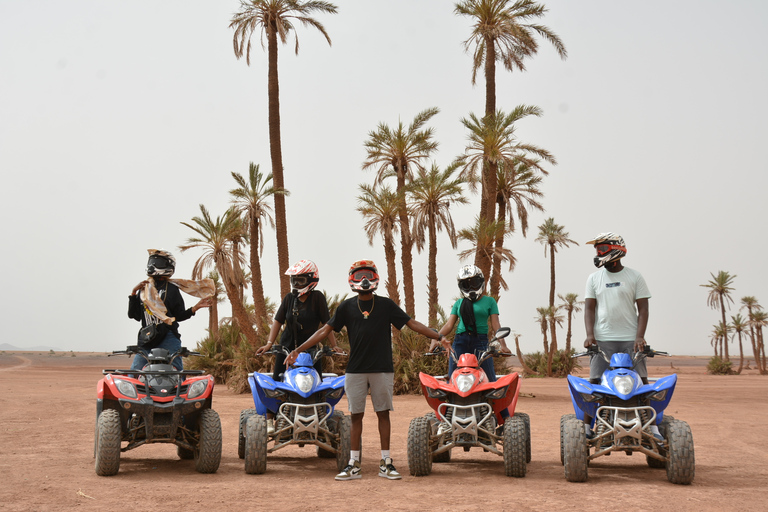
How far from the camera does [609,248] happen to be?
8328mm

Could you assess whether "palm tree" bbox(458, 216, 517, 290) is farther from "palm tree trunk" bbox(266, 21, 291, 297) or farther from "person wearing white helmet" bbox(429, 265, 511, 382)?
"person wearing white helmet" bbox(429, 265, 511, 382)

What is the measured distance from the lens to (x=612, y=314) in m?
8.23

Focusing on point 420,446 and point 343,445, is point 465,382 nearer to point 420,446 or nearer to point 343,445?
point 420,446

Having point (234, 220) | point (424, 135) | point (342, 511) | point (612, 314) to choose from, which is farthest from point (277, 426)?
point (234, 220)

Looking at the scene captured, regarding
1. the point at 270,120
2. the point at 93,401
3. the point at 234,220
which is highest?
the point at 270,120

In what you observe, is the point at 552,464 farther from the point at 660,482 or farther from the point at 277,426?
the point at 277,426

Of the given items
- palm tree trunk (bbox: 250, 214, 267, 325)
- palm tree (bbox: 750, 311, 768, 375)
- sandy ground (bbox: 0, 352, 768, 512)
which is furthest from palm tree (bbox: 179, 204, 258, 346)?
palm tree (bbox: 750, 311, 768, 375)

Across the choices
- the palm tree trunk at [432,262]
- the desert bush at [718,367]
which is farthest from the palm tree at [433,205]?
the desert bush at [718,367]

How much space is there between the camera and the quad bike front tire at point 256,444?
8.14 metres

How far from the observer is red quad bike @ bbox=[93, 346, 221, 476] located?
7.83m

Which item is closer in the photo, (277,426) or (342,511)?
(342,511)

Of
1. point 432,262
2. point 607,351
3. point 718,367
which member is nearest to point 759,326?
point 718,367

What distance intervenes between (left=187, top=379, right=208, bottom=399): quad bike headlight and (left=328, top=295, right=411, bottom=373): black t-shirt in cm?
153

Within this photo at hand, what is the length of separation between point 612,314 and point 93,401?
17.0 metres
